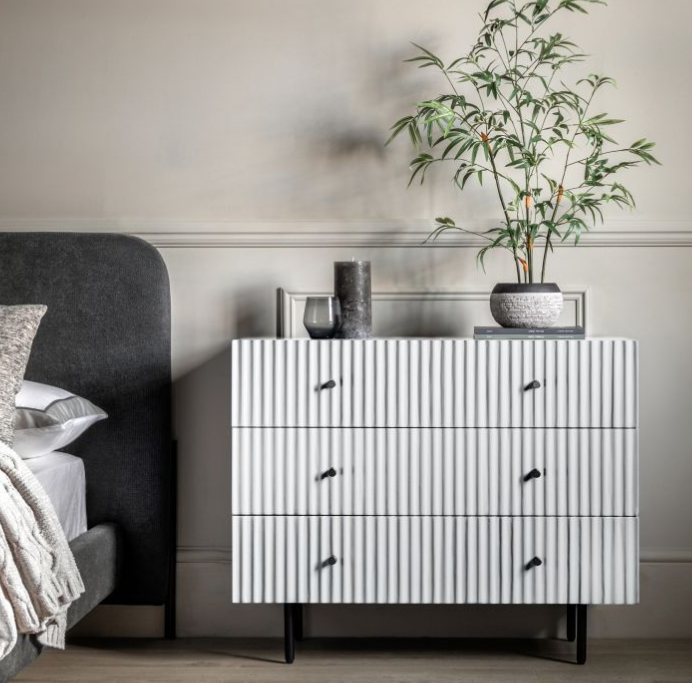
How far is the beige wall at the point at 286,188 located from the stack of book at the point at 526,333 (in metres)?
0.31

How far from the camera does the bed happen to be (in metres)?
2.36

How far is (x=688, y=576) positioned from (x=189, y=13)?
2302 mm

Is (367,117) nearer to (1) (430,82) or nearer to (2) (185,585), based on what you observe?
(1) (430,82)

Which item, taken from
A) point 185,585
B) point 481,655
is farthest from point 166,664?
point 481,655

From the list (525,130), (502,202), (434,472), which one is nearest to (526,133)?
(525,130)

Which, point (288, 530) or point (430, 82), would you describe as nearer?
point (288, 530)

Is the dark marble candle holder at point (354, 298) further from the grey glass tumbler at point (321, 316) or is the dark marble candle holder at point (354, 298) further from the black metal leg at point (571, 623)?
the black metal leg at point (571, 623)

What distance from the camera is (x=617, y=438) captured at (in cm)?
212

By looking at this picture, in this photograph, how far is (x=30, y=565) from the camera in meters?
1.63

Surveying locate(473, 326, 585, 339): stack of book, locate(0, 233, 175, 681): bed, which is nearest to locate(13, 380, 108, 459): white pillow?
locate(0, 233, 175, 681): bed

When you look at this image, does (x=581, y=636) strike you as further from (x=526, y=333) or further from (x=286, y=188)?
(x=286, y=188)

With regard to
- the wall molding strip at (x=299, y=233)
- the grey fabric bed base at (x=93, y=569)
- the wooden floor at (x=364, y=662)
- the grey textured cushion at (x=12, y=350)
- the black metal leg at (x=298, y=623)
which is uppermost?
the wall molding strip at (x=299, y=233)

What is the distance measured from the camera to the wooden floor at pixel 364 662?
2.19 metres

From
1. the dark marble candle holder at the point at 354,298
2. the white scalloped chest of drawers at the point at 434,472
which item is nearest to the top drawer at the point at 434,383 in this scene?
the white scalloped chest of drawers at the point at 434,472
